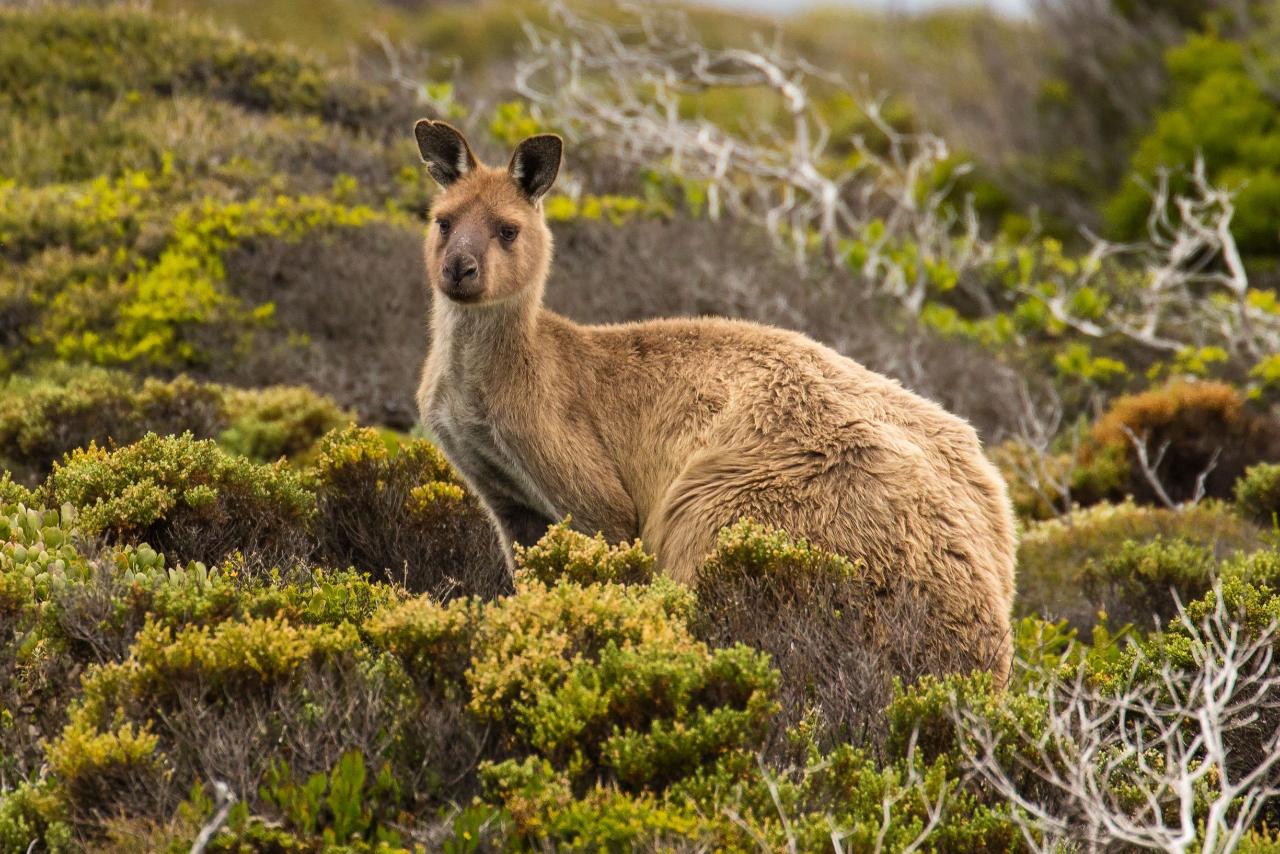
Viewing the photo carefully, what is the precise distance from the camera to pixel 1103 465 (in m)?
10.3

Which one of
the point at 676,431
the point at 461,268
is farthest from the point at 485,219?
the point at 676,431

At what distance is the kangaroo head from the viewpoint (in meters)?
6.17

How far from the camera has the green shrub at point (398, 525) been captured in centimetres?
660

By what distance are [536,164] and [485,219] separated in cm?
42

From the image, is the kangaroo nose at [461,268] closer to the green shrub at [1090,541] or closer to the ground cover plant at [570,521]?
the ground cover plant at [570,521]

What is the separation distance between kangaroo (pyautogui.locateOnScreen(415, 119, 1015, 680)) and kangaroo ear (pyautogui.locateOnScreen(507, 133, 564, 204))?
0.01 meters

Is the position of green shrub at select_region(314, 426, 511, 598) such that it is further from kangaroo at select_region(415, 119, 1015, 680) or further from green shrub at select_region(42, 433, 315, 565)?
kangaroo at select_region(415, 119, 1015, 680)

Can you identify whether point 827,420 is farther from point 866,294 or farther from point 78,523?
point 866,294

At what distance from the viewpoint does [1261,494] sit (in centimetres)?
900

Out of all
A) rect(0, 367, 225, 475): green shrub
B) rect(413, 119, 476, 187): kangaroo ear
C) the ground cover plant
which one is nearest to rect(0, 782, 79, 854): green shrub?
the ground cover plant

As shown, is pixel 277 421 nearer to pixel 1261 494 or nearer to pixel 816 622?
pixel 816 622

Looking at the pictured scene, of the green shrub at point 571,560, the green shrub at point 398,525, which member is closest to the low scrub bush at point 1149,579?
the green shrub at point 571,560

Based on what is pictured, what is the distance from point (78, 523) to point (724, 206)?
9.45 metres

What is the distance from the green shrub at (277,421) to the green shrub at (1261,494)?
6048 millimetres
